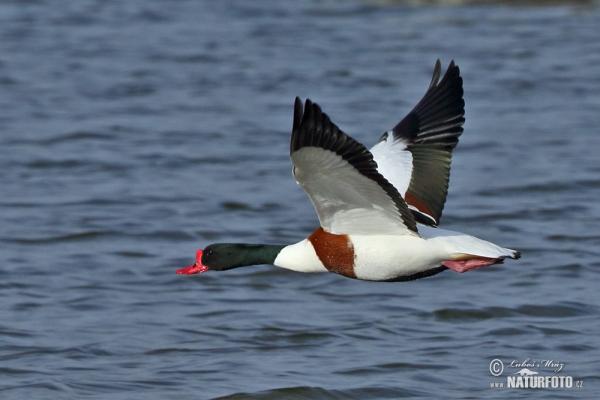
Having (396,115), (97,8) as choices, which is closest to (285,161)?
(396,115)

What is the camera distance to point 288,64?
1636cm

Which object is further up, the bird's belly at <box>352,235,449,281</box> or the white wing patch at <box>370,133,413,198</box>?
the white wing patch at <box>370,133,413,198</box>

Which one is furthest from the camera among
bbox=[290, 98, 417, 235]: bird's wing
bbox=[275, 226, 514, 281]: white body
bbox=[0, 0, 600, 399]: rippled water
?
bbox=[0, 0, 600, 399]: rippled water

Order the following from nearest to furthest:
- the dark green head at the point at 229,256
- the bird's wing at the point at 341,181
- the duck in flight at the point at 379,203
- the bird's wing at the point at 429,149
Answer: the bird's wing at the point at 341,181
the duck in flight at the point at 379,203
the dark green head at the point at 229,256
the bird's wing at the point at 429,149

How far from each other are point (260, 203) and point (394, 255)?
465 cm

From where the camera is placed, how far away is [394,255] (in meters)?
5.79

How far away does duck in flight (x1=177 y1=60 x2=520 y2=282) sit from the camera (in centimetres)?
495

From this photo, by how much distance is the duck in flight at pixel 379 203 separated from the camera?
4949 mm

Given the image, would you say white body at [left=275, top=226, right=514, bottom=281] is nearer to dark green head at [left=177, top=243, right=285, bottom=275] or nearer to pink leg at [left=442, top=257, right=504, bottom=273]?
pink leg at [left=442, top=257, right=504, bottom=273]

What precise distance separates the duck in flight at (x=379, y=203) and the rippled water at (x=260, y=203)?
859 mm

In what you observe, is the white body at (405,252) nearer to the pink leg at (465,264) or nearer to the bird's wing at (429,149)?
the pink leg at (465,264)

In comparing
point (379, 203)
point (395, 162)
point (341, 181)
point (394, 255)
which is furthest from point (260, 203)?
point (341, 181)

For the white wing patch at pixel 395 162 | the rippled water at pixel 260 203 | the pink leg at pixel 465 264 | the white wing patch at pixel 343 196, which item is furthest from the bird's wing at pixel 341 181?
the rippled water at pixel 260 203

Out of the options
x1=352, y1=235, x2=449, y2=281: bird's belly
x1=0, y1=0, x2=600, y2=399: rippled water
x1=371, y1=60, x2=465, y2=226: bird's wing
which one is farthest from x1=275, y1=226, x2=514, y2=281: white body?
x1=0, y1=0, x2=600, y2=399: rippled water
